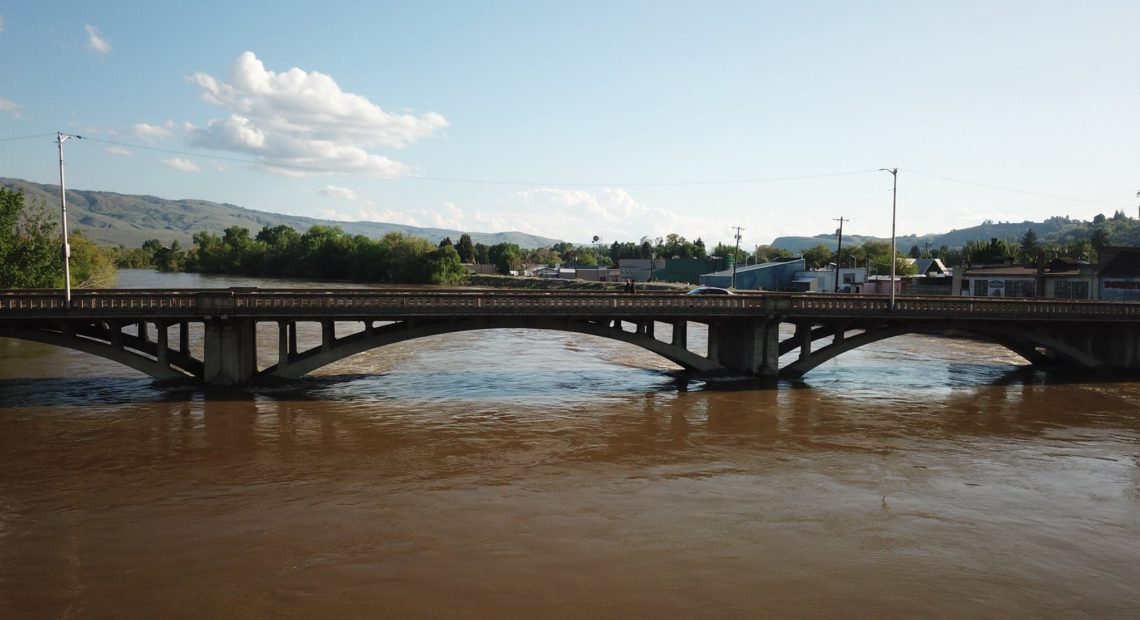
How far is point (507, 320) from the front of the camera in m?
33.6

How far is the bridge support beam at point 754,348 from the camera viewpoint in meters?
36.3

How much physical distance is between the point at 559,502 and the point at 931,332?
28136 mm

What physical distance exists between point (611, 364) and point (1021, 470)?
2441 cm

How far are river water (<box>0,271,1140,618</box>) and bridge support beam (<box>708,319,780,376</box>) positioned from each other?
2814 millimetres

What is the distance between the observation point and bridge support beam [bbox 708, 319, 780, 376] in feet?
119

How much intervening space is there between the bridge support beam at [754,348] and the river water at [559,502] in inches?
111

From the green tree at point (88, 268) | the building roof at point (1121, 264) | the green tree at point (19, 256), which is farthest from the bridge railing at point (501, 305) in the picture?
the green tree at point (88, 268)

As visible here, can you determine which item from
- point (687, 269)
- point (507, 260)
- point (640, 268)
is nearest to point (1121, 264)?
point (687, 269)

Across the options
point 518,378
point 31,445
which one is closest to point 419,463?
point 31,445

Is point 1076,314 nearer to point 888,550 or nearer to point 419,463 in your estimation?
point 888,550

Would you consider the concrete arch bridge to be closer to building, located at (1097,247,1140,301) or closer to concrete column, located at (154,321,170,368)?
concrete column, located at (154,321,170,368)

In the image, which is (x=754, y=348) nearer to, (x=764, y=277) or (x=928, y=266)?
(x=764, y=277)

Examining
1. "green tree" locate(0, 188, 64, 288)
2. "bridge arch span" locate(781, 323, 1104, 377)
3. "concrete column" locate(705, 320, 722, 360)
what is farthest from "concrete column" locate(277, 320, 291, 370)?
"green tree" locate(0, 188, 64, 288)

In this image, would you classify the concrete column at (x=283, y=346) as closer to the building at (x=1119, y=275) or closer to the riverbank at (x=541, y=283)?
the building at (x=1119, y=275)
